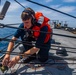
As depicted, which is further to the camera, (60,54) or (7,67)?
(60,54)

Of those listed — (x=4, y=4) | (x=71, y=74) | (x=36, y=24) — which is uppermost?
(x=4, y=4)

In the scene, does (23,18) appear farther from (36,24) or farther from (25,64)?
(25,64)

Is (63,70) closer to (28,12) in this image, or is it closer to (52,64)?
(52,64)

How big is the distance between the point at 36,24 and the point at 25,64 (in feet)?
3.81

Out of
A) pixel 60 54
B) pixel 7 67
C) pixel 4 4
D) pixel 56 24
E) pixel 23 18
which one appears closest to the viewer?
pixel 4 4

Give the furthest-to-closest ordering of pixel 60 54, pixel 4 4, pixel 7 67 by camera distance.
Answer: pixel 60 54, pixel 7 67, pixel 4 4

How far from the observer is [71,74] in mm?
5473

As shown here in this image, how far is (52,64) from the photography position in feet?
19.7

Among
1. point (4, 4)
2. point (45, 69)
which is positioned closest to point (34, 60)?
point (45, 69)

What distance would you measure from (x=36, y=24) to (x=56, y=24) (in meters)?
16.5

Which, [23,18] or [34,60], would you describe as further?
[34,60]

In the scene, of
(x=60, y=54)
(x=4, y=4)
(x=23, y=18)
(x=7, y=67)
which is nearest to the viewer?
(x=4, y=4)

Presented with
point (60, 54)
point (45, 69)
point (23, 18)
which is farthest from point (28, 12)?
point (60, 54)

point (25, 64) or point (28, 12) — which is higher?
point (28, 12)
